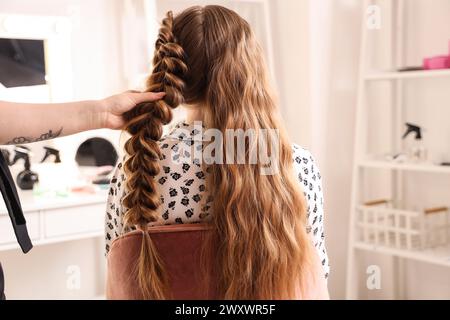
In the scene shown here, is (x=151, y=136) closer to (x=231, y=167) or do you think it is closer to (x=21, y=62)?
(x=231, y=167)

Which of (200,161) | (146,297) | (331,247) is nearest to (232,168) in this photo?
(200,161)

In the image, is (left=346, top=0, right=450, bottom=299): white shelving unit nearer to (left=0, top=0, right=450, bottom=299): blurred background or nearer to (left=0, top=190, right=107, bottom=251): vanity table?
(left=0, top=0, right=450, bottom=299): blurred background

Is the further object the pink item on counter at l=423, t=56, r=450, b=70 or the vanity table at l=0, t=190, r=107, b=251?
the pink item on counter at l=423, t=56, r=450, b=70

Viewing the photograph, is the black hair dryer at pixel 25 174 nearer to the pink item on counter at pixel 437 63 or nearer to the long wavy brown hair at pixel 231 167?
the long wavy brown hair at pixel 231 167

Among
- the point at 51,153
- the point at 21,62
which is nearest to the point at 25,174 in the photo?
the point at 51,153

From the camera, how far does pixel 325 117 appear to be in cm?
276

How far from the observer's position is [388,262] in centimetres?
275

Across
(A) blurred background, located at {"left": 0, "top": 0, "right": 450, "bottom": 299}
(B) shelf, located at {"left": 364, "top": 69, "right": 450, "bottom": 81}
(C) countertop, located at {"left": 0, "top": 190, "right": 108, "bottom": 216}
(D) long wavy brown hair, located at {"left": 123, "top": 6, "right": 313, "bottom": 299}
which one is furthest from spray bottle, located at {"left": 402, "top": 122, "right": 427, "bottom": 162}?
(D) long wavy brown hair, located at {"left": 123, "top": 6, "right": 313, "bottom": 299}

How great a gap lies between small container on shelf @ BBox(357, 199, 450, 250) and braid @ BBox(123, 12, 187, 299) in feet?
5.04

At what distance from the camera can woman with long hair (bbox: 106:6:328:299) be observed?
1.11 meters

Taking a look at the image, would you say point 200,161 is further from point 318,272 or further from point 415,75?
point 415,75

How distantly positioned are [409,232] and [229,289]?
150 centimetres

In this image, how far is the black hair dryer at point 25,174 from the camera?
2.37m

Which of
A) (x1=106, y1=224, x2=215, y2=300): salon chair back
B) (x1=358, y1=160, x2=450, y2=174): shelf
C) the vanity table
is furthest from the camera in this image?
(x1=358, y1=160, x2=450, y2=174): shelf
